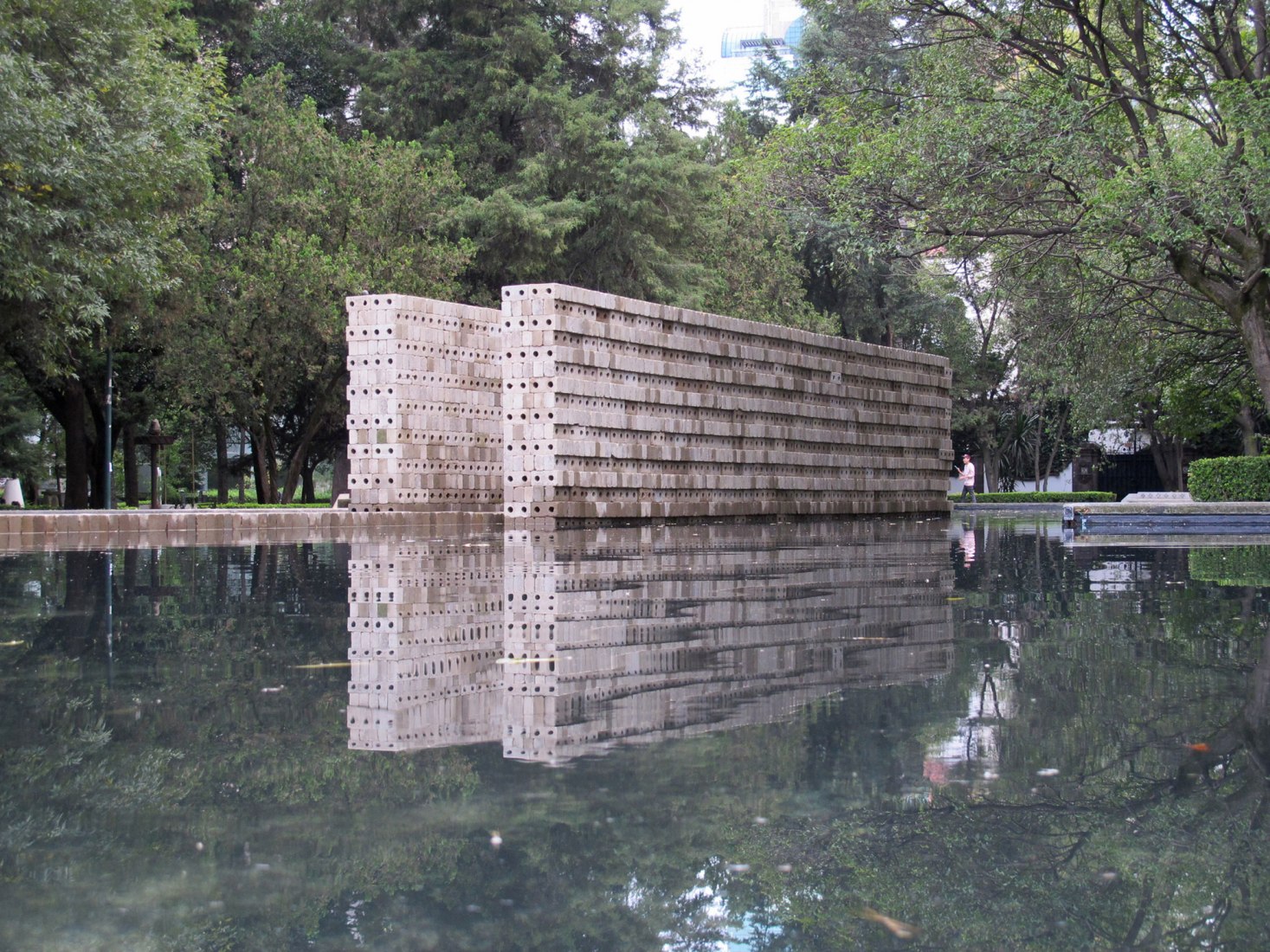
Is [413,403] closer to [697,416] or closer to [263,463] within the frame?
[697,416]

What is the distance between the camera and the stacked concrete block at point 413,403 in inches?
814

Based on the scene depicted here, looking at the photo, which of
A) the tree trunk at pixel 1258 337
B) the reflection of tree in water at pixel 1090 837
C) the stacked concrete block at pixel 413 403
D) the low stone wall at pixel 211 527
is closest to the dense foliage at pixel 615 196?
the tree trunk at pixel 1258 337

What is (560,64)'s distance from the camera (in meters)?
35.0

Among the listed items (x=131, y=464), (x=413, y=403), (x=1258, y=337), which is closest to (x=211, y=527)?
(x=413, y=403)

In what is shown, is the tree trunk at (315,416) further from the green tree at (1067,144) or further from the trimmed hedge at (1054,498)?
the trimmed hedge at (1054,498)

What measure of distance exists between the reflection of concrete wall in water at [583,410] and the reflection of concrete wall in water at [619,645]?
29.9ft

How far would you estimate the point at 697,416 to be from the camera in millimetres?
23203

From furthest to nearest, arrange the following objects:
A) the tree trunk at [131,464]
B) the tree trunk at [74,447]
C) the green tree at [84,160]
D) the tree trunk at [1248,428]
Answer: the tree trunk at [1248,428] < the tree trunk at [131,464] < the tree trunk at [74,447] < the green tree at [84,160]

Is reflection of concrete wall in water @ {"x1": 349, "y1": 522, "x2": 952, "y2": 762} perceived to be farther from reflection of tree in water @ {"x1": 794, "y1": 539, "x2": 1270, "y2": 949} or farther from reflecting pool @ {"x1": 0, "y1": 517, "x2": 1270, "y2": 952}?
reflection of tree in water @ {"x1": 794, "y1": 539, "x2": 1270, "y2": 949}

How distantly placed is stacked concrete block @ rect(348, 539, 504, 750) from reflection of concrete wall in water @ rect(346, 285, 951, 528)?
10098mm

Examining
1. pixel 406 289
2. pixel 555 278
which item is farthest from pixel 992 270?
pixel 555 278

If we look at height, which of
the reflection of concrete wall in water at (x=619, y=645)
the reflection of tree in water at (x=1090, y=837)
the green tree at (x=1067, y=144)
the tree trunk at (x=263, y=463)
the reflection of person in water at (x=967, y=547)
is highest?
the green tree at (x=1067, y=144)

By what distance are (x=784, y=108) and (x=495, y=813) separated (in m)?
46.0

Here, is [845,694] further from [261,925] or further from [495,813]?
[261,925]
